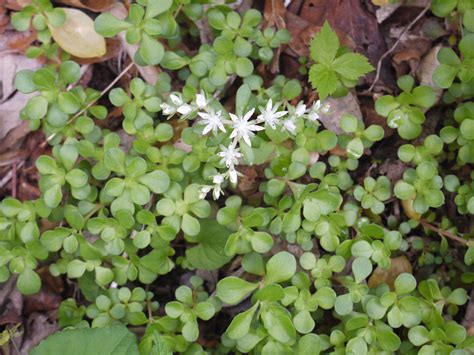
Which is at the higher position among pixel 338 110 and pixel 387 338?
pixel 338 110

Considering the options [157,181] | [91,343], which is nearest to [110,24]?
[157,181]

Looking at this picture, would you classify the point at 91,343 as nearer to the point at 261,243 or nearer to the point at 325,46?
the point at 261,243

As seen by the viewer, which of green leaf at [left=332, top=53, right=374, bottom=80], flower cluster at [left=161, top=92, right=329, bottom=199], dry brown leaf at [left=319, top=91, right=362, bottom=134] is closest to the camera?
flower cluster at [left=161, top=92, right=329, bottom=199]

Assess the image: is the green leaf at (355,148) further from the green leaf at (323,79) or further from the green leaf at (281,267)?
the green leaf at (281,267)

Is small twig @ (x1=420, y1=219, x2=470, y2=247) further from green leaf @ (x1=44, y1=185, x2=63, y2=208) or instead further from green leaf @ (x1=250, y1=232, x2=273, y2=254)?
green leaf @ (x1=44, y1=185, x2=63, y2=208)

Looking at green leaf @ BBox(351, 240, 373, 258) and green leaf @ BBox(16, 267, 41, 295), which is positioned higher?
green leaf @ BBox(351, 240, 373, 258)

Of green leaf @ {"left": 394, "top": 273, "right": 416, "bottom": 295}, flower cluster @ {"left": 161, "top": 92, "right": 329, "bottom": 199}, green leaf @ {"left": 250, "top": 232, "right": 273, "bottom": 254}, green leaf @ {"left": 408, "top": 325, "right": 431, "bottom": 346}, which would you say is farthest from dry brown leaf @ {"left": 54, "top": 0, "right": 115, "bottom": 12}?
green leaf @ {"left": 408, "top": 325, "right": 431, "bottom": 346}
